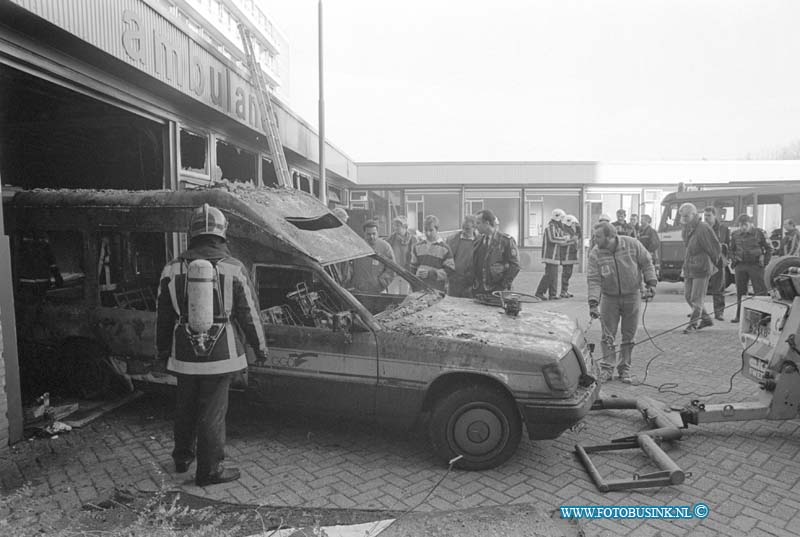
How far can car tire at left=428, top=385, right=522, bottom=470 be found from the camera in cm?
382

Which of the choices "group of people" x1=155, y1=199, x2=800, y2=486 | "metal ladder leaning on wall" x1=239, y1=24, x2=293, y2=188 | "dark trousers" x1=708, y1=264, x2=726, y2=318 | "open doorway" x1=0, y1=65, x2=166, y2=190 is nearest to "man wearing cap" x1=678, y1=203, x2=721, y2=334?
"group of people" x1=155, y1=199, x2=800, y2=486

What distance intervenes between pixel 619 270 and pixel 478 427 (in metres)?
2.89

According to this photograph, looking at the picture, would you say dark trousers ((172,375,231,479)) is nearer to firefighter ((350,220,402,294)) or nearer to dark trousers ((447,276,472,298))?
firefighter ((350,220,402,294))

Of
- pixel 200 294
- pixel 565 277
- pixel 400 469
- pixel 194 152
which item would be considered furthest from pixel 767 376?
pixel 565 277

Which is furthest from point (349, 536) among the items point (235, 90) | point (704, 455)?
point (235, 90)

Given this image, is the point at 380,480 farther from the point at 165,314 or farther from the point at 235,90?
the point at 235,90

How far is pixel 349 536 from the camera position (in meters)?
3.07

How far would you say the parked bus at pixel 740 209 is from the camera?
15102mm

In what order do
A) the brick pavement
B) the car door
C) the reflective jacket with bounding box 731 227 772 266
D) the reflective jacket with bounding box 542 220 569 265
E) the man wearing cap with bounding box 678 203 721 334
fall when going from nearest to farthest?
1. the brick pavement
2. the car door
3. the man wearing cap with bounding box 678 203 721 334
4. the reflective jacket with bounding box 731 227 772 266
5. the reflective jacket with bounding box 542 220 569 265

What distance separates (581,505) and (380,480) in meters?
1.30

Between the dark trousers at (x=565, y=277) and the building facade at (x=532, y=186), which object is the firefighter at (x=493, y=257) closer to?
the dark trousers at (x=565, y=277)

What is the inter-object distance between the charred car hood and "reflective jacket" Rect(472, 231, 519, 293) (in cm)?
181

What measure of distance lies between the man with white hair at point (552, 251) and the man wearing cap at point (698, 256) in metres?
3.36

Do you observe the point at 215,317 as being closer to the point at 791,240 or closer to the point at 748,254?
the point at 748,254
